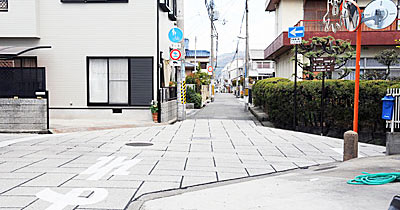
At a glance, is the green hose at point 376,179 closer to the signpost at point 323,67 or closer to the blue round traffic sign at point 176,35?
the signpost at point 323,67

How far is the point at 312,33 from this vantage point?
20.2 m

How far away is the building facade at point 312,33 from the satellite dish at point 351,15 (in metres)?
11.0

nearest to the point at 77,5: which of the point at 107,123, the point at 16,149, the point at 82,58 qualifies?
the point at 82,58

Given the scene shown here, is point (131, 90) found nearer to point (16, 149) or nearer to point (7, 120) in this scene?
point (7, 120)

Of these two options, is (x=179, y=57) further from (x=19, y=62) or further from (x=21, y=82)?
(x=19, y=62)

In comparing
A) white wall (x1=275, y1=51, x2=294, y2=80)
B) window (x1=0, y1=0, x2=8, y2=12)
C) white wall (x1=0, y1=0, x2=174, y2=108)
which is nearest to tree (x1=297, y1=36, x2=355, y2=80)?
white wall (x1=275, y1=51, x2=294, y2=80)

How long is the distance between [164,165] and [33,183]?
2.46 m

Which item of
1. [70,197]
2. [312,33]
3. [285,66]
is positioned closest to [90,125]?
[70,197]

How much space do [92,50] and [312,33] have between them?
40.7 ft

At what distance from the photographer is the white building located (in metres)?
14.9

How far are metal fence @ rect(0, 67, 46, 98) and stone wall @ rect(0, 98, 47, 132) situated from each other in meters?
0.36

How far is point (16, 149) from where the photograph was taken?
8.53 meters

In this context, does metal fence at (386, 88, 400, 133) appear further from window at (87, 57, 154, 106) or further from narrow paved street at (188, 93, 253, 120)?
narrow paved street at (188, 93, 253, 120)

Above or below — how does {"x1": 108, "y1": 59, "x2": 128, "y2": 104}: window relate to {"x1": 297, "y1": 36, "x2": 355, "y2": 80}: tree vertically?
below
